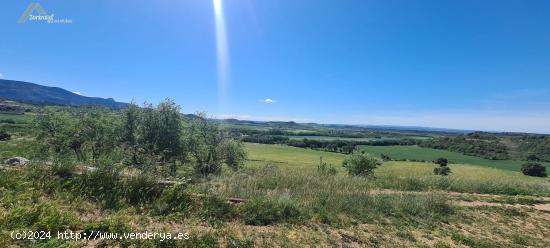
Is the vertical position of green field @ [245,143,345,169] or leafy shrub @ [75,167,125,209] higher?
leafy shrub @ [75,167,125,209]

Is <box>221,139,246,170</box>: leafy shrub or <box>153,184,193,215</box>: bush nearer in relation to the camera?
<box>153,184,193,215</box>: bush

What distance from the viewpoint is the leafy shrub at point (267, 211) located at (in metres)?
6.41

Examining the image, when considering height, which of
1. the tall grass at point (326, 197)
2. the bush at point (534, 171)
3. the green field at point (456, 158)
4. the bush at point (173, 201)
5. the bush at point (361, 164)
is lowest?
the green field at point (456, 158)

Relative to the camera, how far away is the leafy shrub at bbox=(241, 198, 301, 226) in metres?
6.41

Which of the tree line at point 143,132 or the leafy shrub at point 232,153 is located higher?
the tree line at point 143,132

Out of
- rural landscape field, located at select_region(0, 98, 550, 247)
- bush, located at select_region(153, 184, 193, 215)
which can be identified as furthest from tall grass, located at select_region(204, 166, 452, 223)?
bush, located at select_region(153, 184, 193, 215)

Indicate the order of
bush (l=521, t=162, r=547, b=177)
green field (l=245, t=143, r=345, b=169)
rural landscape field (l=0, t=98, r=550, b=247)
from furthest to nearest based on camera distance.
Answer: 1. green field (l=245, t=143, r=345, b=169)
2. bush (l=521, t=162, r=547, b=177)
3. rural landscape field (l=0, t=98, r=550, b=247)

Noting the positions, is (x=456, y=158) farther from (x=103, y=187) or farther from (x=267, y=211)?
(x=103, y=187)

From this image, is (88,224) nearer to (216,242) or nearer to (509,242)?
(216,242)

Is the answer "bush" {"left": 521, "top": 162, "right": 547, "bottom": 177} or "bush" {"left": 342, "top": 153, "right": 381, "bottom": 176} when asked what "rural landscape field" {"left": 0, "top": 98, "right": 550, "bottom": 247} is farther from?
"bush" {"left": 521, "top": 162, "right": 547, "bottom": 177}

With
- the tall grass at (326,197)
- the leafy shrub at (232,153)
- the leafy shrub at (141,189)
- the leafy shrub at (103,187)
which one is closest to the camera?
the leafy shrub at (103,187)

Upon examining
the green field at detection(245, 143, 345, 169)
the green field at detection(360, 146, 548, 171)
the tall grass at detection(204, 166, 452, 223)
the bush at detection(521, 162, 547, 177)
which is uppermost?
→ the tall grass at detection(204, 166, 452, 223)

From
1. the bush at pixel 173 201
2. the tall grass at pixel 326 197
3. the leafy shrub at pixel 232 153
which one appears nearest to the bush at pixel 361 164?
the leafy shrub at pixel 232 153

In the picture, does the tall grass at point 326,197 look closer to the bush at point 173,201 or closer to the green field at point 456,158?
the bush at point 173,201
